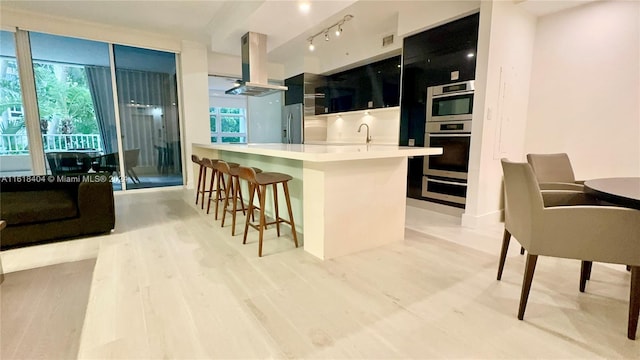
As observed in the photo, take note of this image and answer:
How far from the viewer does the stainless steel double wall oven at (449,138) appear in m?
3.55

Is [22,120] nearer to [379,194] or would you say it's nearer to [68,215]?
[68,215]

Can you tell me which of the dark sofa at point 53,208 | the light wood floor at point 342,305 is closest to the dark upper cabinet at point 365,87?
the light wood floor at point 342,305

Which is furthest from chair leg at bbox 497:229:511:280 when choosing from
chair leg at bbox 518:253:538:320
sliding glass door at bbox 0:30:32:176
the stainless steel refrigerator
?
sliding glass door at bbox 0:30:32:176

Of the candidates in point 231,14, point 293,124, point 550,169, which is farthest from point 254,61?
point 550,169

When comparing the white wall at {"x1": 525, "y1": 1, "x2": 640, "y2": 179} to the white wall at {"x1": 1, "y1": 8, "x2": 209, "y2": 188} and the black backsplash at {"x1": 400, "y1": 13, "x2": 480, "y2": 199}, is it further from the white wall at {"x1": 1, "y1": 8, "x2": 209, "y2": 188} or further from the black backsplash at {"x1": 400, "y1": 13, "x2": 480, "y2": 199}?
the white wall at {"x1": 1, "y1": 8, "x2": 209, "y2": 188}

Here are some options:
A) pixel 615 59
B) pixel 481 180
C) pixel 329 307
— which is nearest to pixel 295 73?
pixel 481 180

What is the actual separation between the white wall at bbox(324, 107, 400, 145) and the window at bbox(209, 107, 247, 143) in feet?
17.3

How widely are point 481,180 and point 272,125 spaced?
5225 millimetres

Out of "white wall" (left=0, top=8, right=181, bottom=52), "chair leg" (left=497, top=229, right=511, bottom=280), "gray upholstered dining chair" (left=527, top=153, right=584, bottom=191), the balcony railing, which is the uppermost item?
"white wall" (left=0, top=8, right=181, bottom=52)

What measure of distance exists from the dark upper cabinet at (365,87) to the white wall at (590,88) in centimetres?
190

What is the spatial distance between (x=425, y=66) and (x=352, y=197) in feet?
8.12

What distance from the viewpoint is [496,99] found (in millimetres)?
3355

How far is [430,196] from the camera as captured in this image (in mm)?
4098

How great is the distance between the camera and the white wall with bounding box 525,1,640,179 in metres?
2.98
